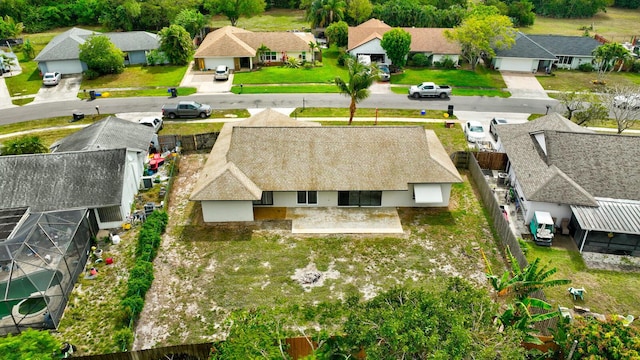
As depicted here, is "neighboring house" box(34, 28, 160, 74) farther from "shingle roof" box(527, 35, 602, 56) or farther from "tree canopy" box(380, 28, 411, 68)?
"shingle roof" box(527, 35, 602, 56)

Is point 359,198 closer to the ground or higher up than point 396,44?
closer to the ground

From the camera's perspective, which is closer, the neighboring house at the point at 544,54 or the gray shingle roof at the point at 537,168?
the gray shingle roof at the point at 537,168

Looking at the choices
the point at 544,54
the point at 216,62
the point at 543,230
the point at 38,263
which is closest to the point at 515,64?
the point at 544,54

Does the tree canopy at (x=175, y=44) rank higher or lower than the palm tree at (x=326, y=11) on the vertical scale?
lower

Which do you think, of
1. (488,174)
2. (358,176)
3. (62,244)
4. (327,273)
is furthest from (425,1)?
(62,244)

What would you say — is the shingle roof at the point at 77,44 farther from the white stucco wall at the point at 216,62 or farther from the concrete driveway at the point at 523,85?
the concrete driveway at the point at 523,85

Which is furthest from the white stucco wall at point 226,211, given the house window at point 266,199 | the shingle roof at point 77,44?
the shingle roof at point 77,44

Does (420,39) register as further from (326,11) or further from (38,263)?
(38,263)
